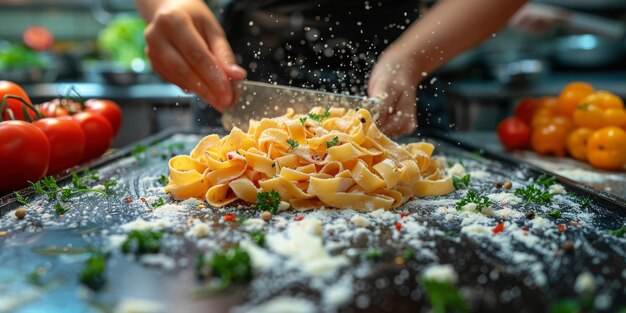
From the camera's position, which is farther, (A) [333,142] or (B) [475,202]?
(A) [333,142]

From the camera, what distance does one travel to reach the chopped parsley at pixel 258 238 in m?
1.53

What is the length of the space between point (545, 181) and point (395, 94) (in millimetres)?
725

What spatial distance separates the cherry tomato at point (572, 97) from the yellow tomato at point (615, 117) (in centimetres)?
26

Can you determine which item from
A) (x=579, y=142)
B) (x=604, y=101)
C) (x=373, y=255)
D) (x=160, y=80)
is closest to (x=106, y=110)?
(x=373, y=255)

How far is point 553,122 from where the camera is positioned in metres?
3.25

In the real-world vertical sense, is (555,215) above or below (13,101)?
below

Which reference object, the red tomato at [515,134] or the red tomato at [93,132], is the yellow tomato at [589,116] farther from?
the red tomato at [93,132]

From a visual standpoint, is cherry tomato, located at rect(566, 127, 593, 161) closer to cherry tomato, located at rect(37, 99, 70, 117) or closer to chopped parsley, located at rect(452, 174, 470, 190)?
chopped parsley, located at rect(452, 174, 470, 190)

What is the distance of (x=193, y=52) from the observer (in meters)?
2.56

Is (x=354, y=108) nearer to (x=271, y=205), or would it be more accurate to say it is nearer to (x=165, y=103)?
(x=271, y=205)

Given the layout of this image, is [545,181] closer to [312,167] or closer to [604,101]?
[312,167]

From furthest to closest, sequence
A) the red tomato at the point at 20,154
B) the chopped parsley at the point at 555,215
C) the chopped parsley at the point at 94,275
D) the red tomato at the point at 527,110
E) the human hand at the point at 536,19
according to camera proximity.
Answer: the human hand at the point at 536,19 → the red tomato at the point at 527,110 → the red tomato at the point at 20,154 → the chopped parsley at the point at 555,215 → the chopped parsley at the point at 94,275

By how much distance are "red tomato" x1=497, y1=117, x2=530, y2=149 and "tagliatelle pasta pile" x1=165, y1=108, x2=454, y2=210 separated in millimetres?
1224

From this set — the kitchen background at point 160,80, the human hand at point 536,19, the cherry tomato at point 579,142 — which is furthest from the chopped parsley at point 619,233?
the human hand at point 536,19
